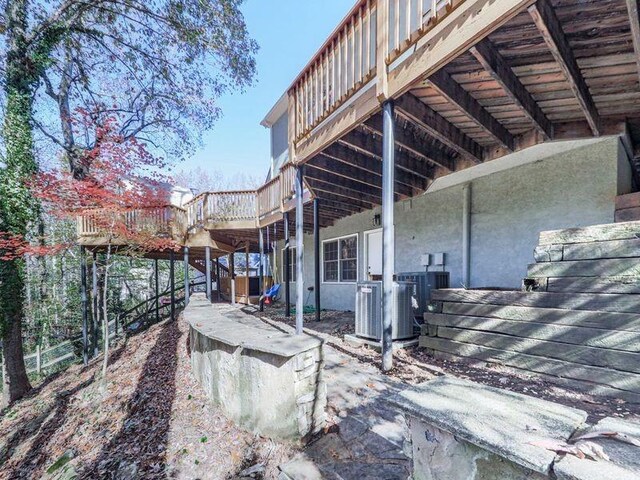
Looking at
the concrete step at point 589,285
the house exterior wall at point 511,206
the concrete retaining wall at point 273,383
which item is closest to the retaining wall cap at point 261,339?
the concrete retaining wall at point 273,383

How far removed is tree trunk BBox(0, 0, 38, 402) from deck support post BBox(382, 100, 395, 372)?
9.33 m

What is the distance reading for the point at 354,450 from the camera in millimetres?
2301

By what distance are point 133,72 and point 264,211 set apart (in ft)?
25.7

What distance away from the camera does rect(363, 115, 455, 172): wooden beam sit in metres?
3.89

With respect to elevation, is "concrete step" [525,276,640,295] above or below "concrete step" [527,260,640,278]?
below

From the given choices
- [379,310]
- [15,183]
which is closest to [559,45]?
[379,310]

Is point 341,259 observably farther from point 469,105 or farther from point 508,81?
point 508,81

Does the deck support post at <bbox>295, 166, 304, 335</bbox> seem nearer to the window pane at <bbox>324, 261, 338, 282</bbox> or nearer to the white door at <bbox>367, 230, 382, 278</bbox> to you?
the white door at <bbox>367, 230, 382, 278</bbox>

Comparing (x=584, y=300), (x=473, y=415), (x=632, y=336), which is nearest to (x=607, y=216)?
(x=584, y=300)

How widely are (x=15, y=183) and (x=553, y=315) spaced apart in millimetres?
11444

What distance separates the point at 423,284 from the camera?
5.07m

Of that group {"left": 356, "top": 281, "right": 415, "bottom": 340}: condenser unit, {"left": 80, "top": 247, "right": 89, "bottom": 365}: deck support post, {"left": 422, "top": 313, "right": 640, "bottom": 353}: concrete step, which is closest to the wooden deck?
{"left": 356, "top": 281, "right": 415, "bottom": 340}: condenser unit

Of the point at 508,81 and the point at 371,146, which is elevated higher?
the point at 508,81

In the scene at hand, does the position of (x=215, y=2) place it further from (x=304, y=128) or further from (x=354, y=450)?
(x=354, y=450)
